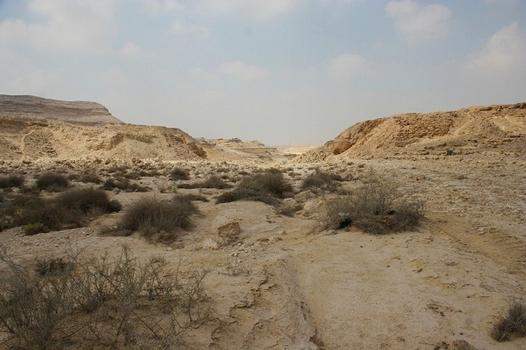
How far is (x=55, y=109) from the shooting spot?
134ft

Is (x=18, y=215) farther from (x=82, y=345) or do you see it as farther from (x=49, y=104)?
(x=49, y=104)

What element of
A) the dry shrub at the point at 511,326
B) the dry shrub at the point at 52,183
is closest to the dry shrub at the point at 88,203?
the dry shrub at the point at 52,183

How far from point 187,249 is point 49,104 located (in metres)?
41.7

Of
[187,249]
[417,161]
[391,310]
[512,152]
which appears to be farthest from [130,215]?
[512,152]

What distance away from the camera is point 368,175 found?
452 inches

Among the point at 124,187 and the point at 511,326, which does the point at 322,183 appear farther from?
the point at 511,326

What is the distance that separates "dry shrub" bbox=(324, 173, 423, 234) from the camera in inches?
220

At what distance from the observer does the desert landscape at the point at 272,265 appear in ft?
10.4

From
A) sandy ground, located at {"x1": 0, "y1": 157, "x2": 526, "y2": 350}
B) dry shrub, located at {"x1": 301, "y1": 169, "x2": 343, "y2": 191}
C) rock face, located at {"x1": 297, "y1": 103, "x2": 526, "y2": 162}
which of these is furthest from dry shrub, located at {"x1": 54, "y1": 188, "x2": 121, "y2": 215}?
rock face, located at {"x1": 297, "y1": 103, "x2": 526, "y2": 162}

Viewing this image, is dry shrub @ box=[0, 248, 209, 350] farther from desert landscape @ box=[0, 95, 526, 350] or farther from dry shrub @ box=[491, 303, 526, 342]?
dry shrub @ box=[491, 303, 526, 342]

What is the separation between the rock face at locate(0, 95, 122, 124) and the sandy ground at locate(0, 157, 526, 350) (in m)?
36.0

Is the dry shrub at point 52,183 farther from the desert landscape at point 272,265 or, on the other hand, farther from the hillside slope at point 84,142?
the hillside slope at point 84,142

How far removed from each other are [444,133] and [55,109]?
35887mm

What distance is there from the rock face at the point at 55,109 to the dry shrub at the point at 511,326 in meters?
39.7
